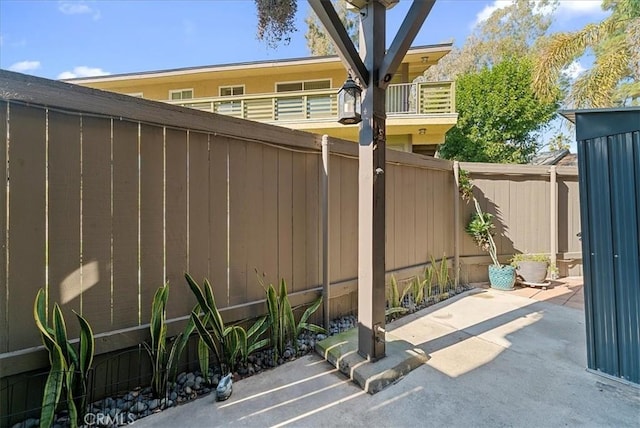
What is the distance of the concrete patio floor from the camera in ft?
6.28

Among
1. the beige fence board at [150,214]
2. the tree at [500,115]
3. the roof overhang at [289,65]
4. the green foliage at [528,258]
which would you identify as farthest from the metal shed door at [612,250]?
the tree at [500,115]

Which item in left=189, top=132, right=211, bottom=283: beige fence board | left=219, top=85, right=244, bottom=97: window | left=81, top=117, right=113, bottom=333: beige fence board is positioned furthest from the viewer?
left=219, top=85, right=244, bottom=97: window

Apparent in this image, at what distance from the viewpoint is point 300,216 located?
3.13 m

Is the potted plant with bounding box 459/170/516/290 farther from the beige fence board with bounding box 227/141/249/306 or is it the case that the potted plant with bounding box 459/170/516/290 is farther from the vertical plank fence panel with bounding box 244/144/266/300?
the beige fence board with bounding box 227/141/249/306

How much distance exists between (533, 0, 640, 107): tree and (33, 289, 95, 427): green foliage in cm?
921

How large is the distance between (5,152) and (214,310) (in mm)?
1451

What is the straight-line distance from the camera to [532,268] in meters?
4.91

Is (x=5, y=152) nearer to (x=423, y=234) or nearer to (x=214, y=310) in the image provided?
(x=214, y=310)

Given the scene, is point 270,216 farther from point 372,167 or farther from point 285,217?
point 372,167

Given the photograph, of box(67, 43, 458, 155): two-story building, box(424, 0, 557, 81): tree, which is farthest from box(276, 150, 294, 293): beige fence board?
box(424, 0, 557, 81): tree

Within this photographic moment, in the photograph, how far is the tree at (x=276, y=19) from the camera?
118 inches

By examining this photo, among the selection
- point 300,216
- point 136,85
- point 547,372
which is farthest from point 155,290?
point 136,85

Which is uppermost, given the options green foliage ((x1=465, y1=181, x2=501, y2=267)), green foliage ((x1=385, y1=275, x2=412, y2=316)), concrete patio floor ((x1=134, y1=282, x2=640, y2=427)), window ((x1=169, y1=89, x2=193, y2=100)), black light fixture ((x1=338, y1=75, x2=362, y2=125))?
window ((x1=169, y1=89, x2=193, y2=100))

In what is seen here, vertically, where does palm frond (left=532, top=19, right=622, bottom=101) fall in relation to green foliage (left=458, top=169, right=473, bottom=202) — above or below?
above
